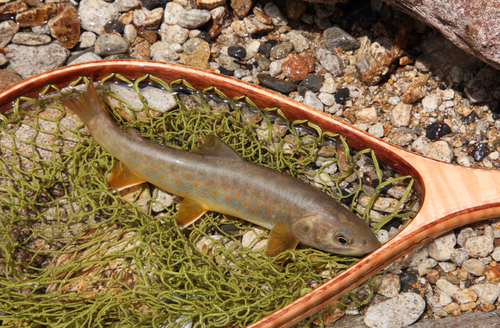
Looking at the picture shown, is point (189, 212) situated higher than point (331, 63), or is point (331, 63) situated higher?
point (331, 63)

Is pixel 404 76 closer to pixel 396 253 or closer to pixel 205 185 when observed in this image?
pixel 396 253

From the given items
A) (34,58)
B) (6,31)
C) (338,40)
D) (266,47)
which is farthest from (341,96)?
(6,31)

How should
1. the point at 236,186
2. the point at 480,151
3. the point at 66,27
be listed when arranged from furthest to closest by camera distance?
the point at 66,27, the point at 480,151, the point at 236,186

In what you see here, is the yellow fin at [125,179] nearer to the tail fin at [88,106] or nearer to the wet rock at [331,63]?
the tail fin at [88,106]

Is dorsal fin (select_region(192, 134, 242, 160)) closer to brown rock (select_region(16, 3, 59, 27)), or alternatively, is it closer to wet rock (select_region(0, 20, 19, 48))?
brown rock (select_region(16, 3, 59, 27))

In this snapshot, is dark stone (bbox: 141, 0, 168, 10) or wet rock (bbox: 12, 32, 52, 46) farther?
dark stone (bbox: 141, 0, 168, 10)

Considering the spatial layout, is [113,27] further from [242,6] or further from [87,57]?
[242,6]

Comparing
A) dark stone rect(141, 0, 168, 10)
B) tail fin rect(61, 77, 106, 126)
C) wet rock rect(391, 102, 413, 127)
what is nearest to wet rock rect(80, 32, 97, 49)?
dark stone rect(141, 0, 168, 10)
